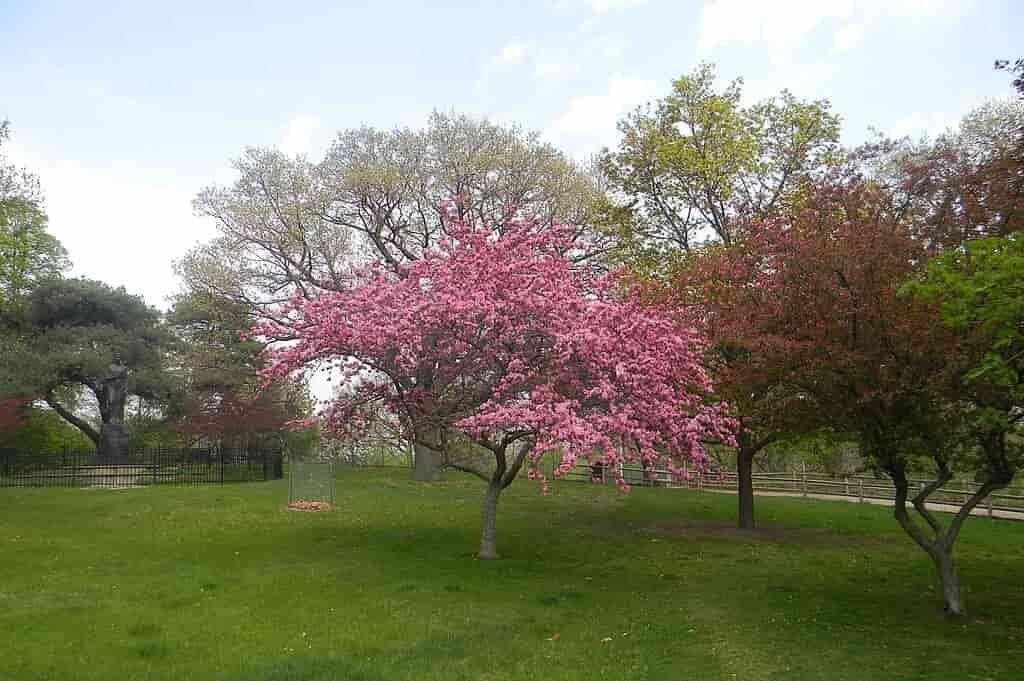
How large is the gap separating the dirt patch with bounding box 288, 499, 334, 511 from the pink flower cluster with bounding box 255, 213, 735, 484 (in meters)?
8.51

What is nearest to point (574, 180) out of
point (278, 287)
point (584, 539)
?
point (278, 287)

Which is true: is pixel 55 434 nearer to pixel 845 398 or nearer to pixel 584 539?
pixel 584 539

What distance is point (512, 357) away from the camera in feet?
48.0

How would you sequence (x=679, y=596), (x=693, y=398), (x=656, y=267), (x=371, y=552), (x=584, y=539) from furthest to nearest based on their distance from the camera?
(x=656, y=267), (x=584, y=539), (x=371, y=552), (x=693, y=398), (x=679, y=596)

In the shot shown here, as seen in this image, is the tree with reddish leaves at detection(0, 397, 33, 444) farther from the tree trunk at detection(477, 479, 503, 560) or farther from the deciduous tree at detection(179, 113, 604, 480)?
the tree trunk at detection(477, 479, 503, 560)

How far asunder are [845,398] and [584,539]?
9.81 metres

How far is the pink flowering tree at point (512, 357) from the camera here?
1329 cm

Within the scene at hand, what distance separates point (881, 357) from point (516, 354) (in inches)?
245

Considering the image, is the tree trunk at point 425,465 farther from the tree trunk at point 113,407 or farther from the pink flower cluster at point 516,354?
the pink flower cluster at point 516,354

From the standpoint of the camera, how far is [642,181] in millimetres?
26219

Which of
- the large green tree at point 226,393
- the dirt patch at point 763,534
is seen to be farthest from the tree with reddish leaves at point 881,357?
the large green tree at point 226,393

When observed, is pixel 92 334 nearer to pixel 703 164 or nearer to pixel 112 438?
pixel 112 438

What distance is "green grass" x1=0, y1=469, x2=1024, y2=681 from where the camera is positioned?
9.21 metres

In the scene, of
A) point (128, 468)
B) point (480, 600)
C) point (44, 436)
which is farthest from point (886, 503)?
point (44, 436)
